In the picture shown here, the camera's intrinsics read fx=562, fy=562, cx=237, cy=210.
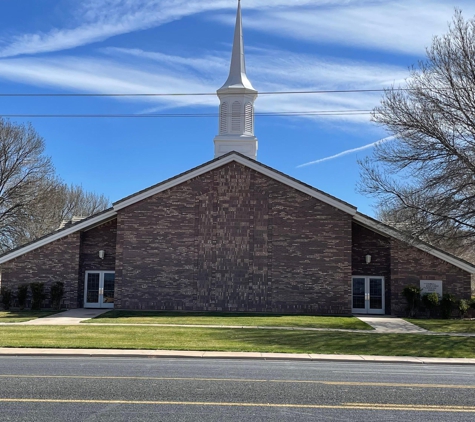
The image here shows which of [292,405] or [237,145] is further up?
[237,145]

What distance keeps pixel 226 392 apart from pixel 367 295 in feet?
63.0

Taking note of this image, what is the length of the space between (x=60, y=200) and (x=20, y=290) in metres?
26.9

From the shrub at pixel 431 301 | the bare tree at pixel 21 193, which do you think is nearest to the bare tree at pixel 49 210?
the bare tree at pixel 21 193

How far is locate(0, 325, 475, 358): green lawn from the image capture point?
51.7 feet

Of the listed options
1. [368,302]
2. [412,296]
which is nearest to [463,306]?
[412,296]

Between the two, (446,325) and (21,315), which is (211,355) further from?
(21,315)

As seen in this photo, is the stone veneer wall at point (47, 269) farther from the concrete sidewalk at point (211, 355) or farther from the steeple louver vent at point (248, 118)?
the concrete sidewalk at point (211, 355)

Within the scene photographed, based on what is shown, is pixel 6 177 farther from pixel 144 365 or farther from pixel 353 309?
pixel 144 365

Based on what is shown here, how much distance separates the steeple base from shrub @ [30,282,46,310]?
447 inches

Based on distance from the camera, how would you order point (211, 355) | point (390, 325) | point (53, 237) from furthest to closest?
1. point (53, 237)
2. point (390, 325)
3. point (211, 355)

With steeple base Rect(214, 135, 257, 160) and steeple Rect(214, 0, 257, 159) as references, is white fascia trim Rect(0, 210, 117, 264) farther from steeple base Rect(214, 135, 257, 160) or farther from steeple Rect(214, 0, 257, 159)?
steeple Rect(214, 0, 257, 159)

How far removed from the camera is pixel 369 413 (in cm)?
775

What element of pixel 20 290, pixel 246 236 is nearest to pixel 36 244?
pixel 20 290

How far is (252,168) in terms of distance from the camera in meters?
26.2
